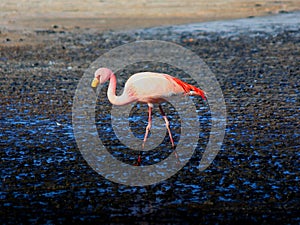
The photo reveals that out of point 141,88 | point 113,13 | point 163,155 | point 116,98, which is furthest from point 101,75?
point 113,13

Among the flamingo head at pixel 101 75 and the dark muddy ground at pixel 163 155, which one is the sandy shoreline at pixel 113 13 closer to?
the dark muddy ground at pixel 163 155

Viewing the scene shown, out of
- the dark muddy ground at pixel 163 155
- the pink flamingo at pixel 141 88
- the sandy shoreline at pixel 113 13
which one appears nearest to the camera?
the dark muddy ground at pixel 163 155

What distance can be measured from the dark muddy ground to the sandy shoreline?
5093 mm

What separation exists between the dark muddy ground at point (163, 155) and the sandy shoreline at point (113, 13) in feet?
16.7

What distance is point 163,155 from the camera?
7.00 m

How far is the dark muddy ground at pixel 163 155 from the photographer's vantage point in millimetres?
5352

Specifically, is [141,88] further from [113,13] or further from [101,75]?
[113,13]

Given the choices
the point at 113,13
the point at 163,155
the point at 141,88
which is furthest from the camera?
the point at 113,13

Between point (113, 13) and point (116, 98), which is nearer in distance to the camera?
point (116, 98)

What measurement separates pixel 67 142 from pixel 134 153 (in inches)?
33.3

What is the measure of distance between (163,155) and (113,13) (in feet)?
41.8

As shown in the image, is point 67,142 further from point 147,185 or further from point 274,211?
point 274,211

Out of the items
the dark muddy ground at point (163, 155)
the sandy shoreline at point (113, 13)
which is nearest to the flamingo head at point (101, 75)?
the dark muddy ground at point (163, 155)

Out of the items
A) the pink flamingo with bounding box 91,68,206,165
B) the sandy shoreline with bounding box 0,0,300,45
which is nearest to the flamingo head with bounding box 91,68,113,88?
the pink flamingo with bounding box 91,68,206,165
